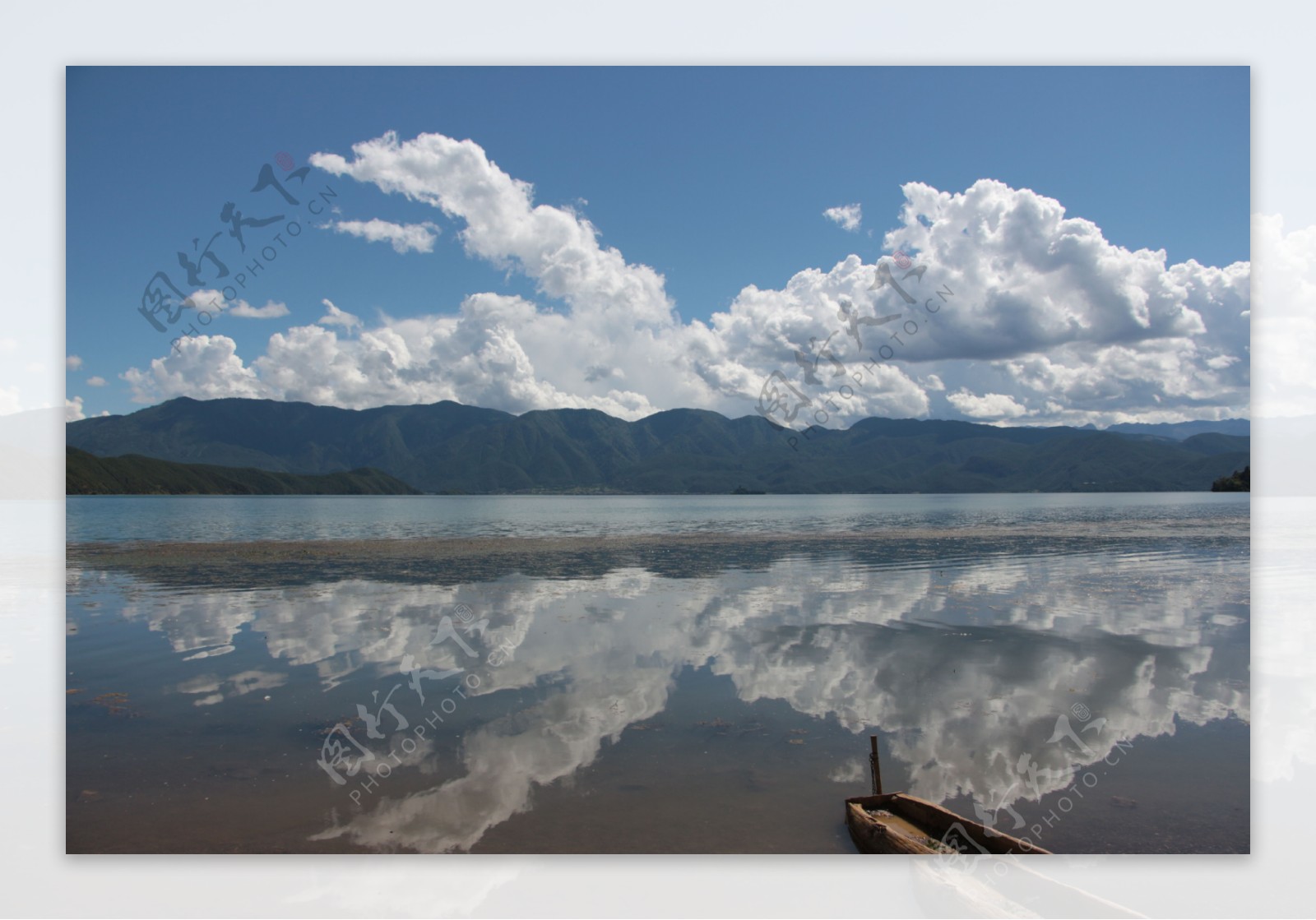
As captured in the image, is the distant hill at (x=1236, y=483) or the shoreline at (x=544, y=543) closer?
the shoreline at (x=544, y=543)

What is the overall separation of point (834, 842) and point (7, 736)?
12.4 m

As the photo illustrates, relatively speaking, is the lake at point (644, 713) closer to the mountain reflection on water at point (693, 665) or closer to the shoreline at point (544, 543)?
the mountain reflection on water at point (693, 665)

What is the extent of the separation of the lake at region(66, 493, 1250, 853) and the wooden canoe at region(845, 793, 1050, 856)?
0.38 m

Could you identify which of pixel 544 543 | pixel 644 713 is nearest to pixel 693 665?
pixel 644 713

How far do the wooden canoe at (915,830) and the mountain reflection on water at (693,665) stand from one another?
92 cm

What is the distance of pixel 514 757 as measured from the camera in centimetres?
1055

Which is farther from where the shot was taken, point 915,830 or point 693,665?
point 693,665

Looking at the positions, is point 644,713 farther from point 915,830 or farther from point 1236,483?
point 1236,483

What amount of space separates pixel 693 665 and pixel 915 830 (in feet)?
24.6

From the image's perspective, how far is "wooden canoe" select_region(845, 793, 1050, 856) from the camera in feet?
26.2

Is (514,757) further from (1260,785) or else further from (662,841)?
(1260,785)

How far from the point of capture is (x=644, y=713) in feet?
41.0

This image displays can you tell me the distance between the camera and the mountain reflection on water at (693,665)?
399 inches

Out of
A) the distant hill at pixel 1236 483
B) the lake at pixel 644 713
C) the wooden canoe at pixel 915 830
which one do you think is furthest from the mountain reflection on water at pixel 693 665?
the distant hill at pixel 1236 483
